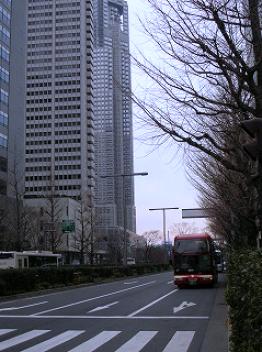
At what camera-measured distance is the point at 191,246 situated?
111 feet

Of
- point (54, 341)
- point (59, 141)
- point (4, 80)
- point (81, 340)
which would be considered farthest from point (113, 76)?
point (59, 141)

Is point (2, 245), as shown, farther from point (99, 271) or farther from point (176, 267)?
point (176, 267)

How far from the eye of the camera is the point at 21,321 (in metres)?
15.4

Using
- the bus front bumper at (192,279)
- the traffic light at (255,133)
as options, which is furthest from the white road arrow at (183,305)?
the traffic light at (255,133)

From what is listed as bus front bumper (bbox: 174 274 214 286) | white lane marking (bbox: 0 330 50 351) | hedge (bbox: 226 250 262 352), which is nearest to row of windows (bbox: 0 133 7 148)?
bus front bumper (bbox: 174 274 214 286)

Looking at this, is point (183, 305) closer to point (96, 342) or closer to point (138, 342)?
point (138, 342)

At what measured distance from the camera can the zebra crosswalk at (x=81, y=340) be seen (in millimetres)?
10547

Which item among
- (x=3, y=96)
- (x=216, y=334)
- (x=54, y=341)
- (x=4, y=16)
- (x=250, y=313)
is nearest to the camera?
(x=250, y=313)

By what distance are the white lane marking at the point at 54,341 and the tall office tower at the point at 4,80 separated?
2606 inches

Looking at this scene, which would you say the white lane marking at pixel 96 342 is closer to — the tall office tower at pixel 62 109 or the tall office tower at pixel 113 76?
the tall office tower at pixel 113 76

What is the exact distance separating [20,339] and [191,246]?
899 inches

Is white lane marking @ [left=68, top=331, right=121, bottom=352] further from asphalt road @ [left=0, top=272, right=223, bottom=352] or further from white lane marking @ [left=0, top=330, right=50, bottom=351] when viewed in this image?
white lane marking @ [left=0, top=330, right=50, bottom=351]

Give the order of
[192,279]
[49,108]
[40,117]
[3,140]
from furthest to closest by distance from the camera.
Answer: [40,117] → [49,108] → [3,140] → [192,279]

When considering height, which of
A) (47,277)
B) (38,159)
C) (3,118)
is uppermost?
(38,159)
